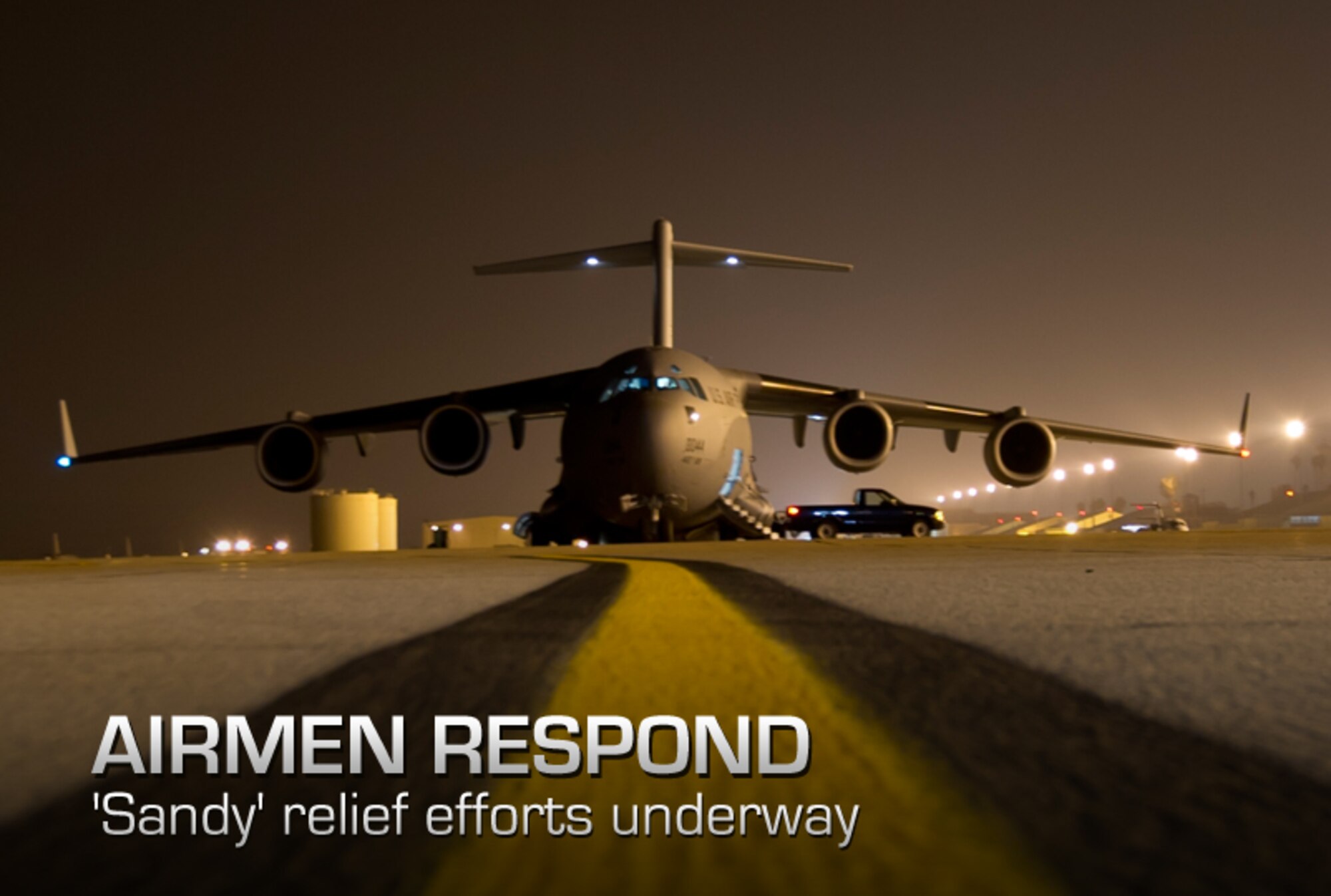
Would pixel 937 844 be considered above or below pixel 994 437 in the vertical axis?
below

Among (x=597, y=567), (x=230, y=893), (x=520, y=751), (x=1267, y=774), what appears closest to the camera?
(x=230, y=893)

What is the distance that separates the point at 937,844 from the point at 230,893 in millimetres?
483

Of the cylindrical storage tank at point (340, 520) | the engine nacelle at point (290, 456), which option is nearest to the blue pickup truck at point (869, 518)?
the engine nacelle at point (290, 456)

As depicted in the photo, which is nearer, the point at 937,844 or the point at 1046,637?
the point at 937,844

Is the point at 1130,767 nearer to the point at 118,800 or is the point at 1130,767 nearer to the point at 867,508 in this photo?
the point at 118,800

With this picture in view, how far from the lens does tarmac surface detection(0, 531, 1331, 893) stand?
25.0 inches

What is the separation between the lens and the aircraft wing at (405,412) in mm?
17688

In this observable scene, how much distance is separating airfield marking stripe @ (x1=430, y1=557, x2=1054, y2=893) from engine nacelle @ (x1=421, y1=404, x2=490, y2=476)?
14604 millimetres

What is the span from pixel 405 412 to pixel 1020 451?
11.5 meters

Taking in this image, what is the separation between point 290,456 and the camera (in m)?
16.2

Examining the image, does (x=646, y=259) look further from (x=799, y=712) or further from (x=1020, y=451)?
(x=799, y=712)

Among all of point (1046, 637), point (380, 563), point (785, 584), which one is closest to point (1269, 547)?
point (785, 584)

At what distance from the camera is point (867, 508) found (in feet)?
80.6

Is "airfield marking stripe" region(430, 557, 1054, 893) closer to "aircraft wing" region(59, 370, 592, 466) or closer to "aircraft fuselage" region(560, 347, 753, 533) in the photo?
"aircraft fuselage" region(560, 347, 753, 533)
